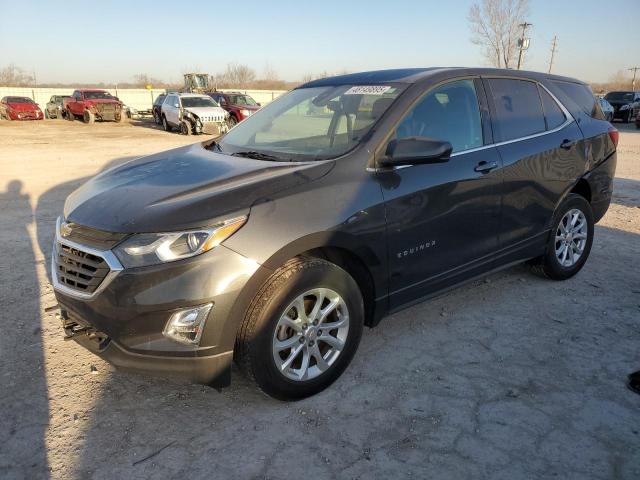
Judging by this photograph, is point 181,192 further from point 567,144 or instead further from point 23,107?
point 23,107

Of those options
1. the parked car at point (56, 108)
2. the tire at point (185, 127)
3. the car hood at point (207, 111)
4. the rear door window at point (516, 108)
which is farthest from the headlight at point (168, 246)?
the parked car at point (56, 108)

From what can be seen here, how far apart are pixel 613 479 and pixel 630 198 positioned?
726cm

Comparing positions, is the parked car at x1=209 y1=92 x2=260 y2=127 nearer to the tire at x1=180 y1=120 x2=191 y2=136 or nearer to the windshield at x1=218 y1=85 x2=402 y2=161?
the tire at x1=180 y1=120 x2=191 y2=136

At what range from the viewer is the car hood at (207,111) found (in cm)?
2088

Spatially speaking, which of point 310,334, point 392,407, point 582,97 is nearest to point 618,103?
point 582,97

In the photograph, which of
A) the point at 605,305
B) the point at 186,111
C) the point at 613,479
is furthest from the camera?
the point at 186,111

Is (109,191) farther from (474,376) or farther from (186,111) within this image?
(186,111)

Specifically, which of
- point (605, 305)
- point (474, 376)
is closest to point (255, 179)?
point (474, 376)

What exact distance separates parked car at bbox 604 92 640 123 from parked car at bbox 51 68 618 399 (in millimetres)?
27737

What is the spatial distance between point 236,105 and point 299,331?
72.8 feet

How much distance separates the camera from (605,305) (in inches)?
162

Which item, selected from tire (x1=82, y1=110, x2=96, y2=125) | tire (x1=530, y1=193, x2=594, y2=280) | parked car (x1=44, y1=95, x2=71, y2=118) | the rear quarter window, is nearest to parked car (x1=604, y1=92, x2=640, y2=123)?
the rear quarter window

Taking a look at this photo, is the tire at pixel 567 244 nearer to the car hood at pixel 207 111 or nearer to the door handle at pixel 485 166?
the door handle at pixel 485 166

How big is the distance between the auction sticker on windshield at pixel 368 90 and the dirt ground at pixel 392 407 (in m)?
1.67
